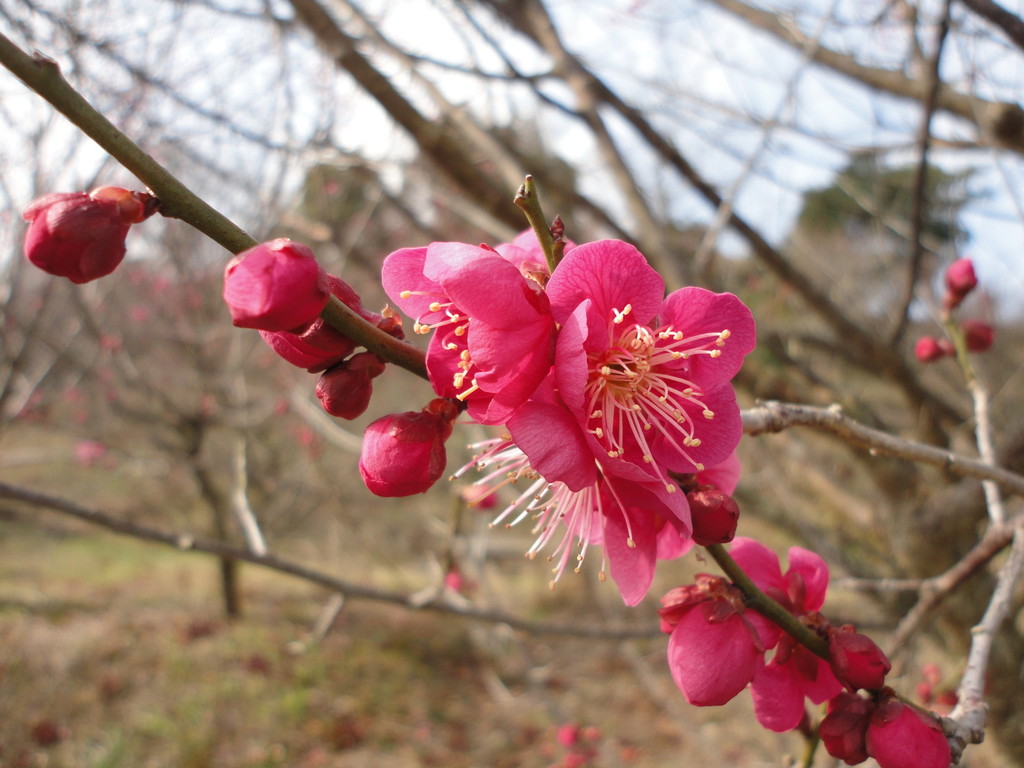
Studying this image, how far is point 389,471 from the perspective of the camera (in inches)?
31.8

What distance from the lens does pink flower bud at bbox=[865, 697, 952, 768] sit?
881mm

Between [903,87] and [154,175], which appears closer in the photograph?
[154,175]

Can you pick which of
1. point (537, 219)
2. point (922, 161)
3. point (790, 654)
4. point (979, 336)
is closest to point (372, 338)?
point (537, 219)

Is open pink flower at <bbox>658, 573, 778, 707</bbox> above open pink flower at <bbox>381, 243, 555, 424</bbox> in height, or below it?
below

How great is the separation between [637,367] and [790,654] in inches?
20.8

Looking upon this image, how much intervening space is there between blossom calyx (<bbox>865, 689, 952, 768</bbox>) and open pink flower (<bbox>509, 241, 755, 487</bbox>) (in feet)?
1.49

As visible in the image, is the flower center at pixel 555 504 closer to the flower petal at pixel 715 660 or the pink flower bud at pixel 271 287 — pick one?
the flower petal at pixel 715 660

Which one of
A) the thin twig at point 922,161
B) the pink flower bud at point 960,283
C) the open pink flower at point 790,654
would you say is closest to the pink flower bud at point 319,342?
the open pink flower at point 790,654

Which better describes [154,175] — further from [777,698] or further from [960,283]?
[960,283]

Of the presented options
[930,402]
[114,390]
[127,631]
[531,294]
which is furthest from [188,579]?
[531,294]

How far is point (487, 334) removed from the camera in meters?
0.75

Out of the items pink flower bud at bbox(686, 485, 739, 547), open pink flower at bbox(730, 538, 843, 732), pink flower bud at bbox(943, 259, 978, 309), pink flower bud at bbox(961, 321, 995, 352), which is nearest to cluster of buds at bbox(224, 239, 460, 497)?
pink flower bud at bbox(686, 485, 739, 547)

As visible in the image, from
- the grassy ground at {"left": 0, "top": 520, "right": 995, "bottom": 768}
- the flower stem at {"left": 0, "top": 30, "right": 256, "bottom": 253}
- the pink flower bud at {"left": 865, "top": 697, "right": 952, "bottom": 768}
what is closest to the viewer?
the flower stem at {"left": 0, "top": 30, "right": 256, "bottom": 253}

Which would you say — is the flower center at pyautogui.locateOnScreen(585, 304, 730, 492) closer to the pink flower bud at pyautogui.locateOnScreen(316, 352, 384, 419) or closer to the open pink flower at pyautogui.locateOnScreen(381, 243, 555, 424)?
the open pink flower at pyautogui.locateOnScreen(381, 243, 555, 424)
